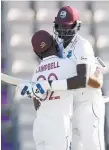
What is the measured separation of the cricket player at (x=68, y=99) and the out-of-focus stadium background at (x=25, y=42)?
1295mm

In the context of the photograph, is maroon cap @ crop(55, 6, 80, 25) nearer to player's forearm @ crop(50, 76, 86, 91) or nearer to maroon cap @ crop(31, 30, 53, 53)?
maroon cap @ crop(31, 30, 53, 53)

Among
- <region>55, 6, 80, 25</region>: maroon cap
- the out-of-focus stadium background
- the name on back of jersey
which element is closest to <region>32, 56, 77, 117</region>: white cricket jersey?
the name on back of jersey

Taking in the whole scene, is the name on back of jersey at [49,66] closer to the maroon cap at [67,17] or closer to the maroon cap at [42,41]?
the maroon cap at [42,41]

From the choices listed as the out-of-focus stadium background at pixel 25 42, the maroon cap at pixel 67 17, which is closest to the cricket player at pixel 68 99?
the maroon cap at pixel 67 17

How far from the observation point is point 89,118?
114 inches

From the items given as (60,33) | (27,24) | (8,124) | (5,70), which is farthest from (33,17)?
(60,33)

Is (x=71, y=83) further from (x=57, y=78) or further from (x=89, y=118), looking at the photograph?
(x=89, y=118)

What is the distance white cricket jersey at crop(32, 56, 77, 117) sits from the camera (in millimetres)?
2832

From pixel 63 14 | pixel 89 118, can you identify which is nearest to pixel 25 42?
pixel 63 14

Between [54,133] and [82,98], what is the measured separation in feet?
0.75

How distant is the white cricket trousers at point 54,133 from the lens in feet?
9.23

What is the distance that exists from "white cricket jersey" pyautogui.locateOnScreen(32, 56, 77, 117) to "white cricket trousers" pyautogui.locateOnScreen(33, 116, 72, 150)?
0.10 feet

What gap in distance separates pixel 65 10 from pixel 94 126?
0.60 metres

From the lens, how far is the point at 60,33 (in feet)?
9.59
